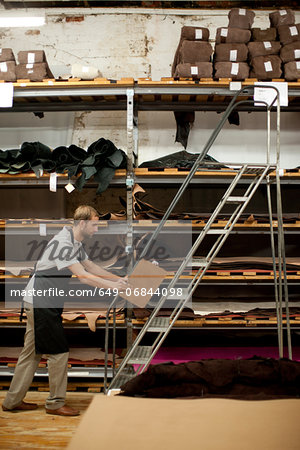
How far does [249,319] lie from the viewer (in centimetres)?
407

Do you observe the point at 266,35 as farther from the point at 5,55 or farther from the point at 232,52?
the point at 5,55

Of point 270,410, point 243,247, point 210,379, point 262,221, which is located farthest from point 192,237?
point 270,410

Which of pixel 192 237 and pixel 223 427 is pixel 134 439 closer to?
pixel 223 427

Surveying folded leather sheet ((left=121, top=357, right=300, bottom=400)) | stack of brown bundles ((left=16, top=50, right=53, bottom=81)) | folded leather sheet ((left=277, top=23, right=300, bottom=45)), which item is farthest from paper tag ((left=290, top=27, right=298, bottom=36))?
folded leather sheet ((left=121, top=357, right=300, bottom=400))

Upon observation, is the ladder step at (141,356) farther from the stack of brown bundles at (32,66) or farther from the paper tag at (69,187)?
the stack of brown bundles at (32,66)

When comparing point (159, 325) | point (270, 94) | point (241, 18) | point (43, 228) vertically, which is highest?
point (241, 18)

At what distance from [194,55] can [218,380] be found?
3.32m

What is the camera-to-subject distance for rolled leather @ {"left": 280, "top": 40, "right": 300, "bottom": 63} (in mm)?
4078

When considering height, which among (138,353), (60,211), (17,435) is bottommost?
(17,435)

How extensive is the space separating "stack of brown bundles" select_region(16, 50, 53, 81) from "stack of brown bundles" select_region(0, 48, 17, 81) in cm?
6

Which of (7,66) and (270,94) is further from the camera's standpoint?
(7,66)

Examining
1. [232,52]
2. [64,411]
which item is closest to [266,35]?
[232,52]

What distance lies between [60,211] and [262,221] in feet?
7.27

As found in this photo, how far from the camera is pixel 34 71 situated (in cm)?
415
